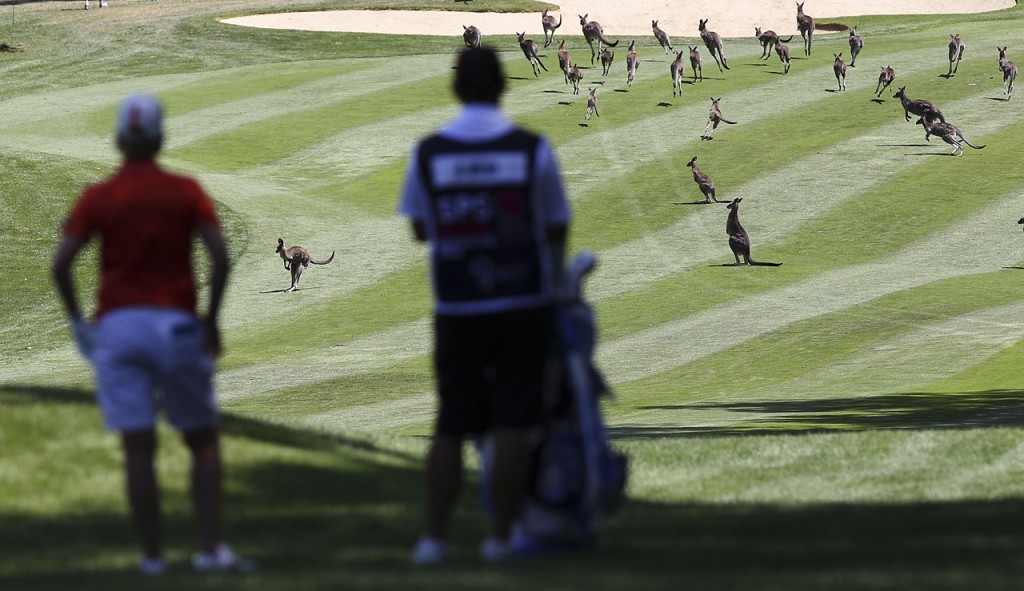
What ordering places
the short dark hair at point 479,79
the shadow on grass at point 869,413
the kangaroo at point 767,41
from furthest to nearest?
the kangaroo at point 767,41 < the shadow on grass at point 869,413 < the short dark hair at point 479,79

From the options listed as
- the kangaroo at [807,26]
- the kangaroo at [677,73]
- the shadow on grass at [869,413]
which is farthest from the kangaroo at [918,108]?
the shadow on grass at [869,413]

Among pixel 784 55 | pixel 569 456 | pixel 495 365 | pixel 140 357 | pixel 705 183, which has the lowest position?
pixel 705 183

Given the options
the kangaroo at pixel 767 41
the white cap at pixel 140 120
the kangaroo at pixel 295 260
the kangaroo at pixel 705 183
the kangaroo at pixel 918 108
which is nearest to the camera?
the white cap at pixel 140 120

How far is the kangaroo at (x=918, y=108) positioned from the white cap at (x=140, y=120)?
29.8 m

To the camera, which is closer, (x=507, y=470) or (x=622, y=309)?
(x=507, y=470)

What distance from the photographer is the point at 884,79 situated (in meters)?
39.2

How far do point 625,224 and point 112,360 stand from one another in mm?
24999

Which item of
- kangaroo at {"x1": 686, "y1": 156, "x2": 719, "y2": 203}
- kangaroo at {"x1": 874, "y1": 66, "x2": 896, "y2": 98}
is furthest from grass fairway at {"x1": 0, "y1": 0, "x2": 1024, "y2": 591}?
kangaroo at {"x1": 686, "y1": 156, "x2": 719, "y2": 203}

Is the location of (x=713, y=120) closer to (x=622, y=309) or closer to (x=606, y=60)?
(x=606, y=60)

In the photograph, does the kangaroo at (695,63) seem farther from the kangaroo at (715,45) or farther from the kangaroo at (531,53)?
the kangaroo at (531,53)

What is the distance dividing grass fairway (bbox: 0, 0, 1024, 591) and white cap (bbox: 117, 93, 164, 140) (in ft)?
5.35

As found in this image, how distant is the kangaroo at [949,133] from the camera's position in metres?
34.2

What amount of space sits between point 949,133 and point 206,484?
29.5m

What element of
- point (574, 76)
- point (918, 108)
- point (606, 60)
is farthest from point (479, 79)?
point (606, 60)
